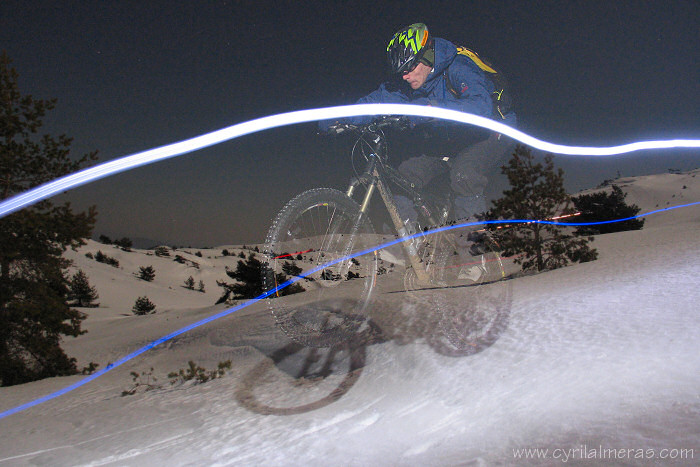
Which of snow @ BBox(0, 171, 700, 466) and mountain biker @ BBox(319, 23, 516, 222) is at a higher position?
mountain biker @ BBox(319, 23, 516, 222)

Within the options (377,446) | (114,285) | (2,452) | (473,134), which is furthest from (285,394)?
(114,285)

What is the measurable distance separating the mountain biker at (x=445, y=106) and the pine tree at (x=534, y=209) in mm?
4617

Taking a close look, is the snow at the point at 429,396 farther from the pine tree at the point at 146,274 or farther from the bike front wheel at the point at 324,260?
the pine tree at the point at 146,274

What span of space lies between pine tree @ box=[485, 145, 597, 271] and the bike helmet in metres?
5.85

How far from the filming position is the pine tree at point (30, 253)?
6.13 metres

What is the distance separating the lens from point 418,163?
4.43 meters

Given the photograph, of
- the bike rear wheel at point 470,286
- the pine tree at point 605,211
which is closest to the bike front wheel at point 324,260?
the bike rear wheel at point 470,286

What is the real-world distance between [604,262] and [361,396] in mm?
5214

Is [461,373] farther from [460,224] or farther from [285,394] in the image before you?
[460,224]

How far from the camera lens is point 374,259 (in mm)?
4395

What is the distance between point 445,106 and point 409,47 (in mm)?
712

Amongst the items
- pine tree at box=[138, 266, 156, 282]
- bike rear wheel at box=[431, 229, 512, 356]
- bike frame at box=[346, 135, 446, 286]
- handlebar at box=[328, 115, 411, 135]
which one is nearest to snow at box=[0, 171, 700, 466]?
bike rear wheel at box=[431, 229, 512, 356]

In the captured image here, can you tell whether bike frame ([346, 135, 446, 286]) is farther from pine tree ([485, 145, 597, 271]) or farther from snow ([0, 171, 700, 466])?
pine tree ([485, 145, 597, 271])

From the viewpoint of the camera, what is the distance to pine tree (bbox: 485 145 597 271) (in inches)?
346
